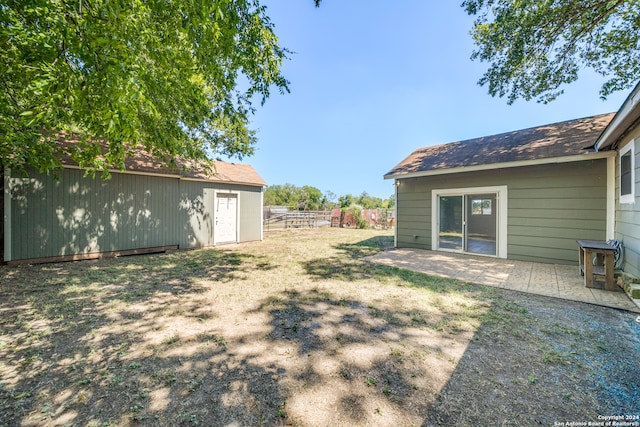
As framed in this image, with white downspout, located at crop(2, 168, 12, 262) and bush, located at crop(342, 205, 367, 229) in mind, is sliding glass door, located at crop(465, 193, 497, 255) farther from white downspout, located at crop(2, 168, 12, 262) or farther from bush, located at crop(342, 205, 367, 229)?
white downspout, located at crop(2, 168, 12, 262)

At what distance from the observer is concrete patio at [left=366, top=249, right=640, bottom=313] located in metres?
3.84

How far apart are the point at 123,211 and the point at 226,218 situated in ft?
10.8

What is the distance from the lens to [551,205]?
20.0ft

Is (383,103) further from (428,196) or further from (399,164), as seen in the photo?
(428,196)

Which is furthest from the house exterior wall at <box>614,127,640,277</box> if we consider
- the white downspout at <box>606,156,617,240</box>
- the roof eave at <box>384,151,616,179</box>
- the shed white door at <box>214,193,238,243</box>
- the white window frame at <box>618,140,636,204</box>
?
the shed white door at <box>214,193,238,243</box>

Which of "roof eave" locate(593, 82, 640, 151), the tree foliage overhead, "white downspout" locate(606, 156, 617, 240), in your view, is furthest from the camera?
"white downspout" locate(606, 156, 617, 240)

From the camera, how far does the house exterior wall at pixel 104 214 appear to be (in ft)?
19.5

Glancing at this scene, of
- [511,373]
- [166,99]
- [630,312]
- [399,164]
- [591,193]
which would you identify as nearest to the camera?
[511,373]

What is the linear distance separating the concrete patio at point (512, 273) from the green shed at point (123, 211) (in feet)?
19.9

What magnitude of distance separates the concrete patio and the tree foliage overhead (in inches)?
204

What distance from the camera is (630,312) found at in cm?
325

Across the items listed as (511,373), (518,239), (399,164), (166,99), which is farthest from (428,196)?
(166,99)

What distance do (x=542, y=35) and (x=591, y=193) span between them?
13.2 ft

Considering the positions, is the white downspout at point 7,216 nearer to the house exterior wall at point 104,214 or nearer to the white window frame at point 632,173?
the house exterior wall at point 104,214
